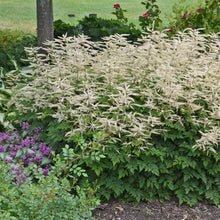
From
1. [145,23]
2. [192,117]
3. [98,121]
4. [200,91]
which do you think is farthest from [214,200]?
[145,23]

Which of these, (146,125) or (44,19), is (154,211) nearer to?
(146,125)

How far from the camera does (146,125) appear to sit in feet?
11.4

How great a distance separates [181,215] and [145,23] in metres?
5.69

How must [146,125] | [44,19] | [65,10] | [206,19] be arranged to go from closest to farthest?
[146,125] < [44,19] < [206,19] < [65,10]

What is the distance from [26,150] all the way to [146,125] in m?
1.36

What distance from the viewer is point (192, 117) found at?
A: 3.62m

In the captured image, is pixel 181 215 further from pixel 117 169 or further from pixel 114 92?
pixel 114 92

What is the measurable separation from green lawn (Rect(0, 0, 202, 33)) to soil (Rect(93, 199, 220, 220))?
31.0 ft

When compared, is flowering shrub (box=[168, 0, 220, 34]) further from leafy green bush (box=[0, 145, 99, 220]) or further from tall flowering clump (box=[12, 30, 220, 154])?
leafy green bush (box=[0, 145, 99, 220])

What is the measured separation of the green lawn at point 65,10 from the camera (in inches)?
527

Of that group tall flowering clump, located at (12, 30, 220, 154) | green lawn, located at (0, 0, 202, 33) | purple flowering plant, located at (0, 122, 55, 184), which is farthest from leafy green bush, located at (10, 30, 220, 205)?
green lawn, located at (0, 0, 202, 33)

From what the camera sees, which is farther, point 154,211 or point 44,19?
point 44,19

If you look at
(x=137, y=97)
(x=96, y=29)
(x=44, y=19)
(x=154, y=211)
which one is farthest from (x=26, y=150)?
(x=96, y=29)

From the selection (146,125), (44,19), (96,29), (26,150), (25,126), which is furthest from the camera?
(96,29)
